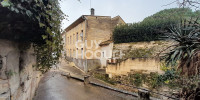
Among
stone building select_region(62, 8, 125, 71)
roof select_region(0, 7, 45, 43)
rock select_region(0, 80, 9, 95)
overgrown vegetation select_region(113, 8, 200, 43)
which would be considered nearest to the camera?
roof select_region(0, 7, 45, 43)

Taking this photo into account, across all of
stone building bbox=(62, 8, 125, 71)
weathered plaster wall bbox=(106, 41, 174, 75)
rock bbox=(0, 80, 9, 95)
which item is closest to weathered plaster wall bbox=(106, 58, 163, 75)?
weathered plaster wall bbox=(106, 41, 174, 75)

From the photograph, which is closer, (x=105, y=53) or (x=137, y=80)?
(x=137, y=80)

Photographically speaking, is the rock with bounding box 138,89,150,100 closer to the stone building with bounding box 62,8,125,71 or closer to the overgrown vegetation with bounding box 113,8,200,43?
the overgrown vegetation with bounding box 113,8,200,43

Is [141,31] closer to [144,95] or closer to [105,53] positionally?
[105,53]

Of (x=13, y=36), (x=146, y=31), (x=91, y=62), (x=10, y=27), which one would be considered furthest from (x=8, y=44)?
(x=91, y=62)

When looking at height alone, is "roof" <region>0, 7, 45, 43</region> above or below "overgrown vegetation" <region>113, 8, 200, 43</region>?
below

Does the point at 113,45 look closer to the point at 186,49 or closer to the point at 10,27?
the point at 186,49

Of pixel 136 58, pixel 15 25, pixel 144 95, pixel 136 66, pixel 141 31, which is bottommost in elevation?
pixel 144 95

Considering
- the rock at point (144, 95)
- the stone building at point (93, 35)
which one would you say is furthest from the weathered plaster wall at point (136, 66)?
the rock at point (144, 95)

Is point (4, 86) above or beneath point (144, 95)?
above

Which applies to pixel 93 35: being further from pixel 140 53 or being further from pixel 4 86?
pixel 4 86

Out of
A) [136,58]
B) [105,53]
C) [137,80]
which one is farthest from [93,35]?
[137,80]

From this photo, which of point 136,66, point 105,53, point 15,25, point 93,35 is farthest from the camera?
point 93,35

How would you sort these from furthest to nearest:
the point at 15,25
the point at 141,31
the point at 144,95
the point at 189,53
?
the point at 141,31 → the point at 144,95 → the point at 189,53 → the point at 15,25
